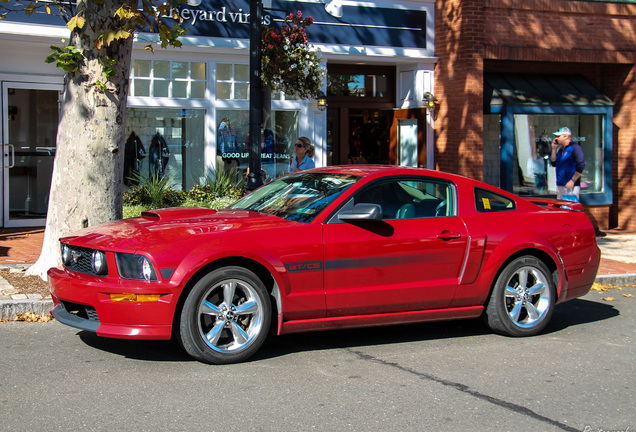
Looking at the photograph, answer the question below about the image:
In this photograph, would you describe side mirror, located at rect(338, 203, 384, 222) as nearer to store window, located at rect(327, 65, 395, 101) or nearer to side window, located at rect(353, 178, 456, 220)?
side window, located at rect(353, 178, 456, 220)

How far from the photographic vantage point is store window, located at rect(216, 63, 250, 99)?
528 inches

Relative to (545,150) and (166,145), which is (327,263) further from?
(545,150)

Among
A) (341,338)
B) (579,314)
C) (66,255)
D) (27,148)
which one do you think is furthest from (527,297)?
(27,148)

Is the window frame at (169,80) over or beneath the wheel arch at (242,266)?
over

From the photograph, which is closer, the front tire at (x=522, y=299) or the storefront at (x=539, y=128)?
the front tire at (x=522, y=299)

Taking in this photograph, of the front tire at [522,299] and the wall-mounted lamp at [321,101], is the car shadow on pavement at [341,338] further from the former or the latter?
the wall-mounted lamp at [321,101]

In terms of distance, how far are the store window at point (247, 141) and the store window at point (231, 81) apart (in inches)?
11.8

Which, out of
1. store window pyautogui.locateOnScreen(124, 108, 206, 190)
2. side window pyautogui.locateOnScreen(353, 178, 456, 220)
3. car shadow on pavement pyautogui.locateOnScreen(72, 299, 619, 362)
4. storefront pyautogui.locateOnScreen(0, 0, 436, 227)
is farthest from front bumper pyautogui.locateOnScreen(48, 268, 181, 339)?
storefront pyautogui.locateOnScreen(0, 0, 436, 227)

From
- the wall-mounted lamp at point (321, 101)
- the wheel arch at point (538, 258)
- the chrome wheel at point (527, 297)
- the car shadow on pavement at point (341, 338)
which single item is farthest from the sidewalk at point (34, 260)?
the wall-mounted lamp at point (321, 101)

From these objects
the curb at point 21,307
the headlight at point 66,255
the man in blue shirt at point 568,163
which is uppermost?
the man in blue shirt at point 568,163

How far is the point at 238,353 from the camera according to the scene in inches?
215

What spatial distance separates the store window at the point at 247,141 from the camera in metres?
13.5

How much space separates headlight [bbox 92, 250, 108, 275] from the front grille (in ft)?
0.22

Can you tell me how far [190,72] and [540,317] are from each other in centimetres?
864
